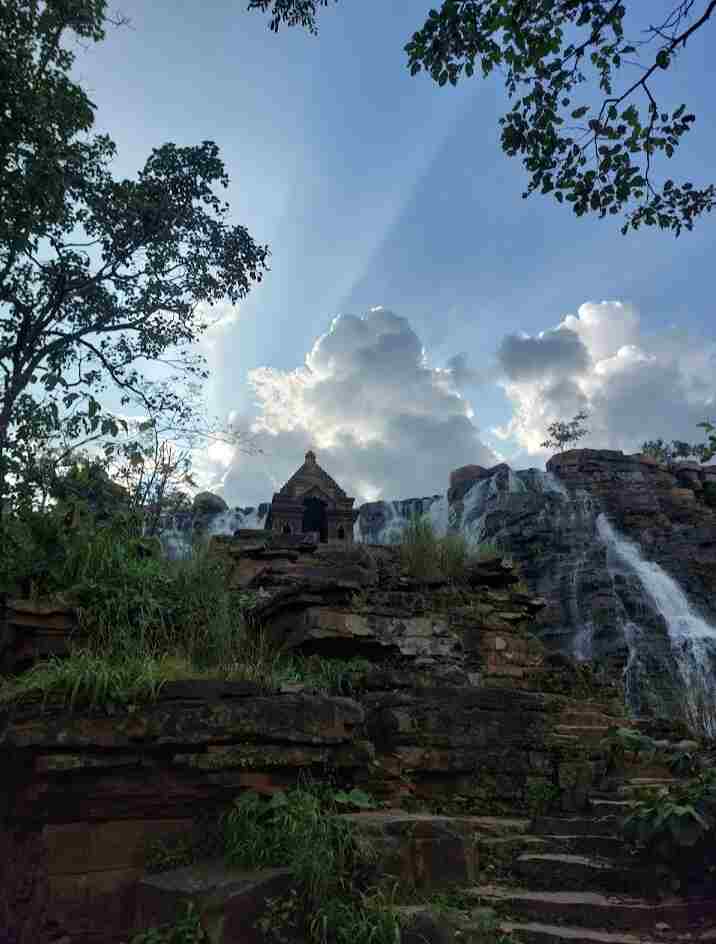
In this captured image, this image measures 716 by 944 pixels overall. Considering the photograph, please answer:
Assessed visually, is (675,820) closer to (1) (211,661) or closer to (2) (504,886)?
(2) (504,886)

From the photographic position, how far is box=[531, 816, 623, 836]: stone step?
5.48m

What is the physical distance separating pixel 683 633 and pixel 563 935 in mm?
16657

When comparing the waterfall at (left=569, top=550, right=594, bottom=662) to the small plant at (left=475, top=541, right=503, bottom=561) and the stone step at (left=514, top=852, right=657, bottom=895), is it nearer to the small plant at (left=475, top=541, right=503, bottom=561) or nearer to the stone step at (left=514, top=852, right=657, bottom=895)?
the small plant at (left=475, top=541, right=503, bottom=561)

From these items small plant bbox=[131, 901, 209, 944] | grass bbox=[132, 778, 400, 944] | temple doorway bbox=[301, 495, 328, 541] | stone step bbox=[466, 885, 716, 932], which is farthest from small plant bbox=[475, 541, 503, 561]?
temple doorway bbox=[301, 495, 328, 541]

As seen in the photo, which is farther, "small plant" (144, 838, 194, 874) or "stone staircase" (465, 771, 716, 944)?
"small plant" (144, 838, 194, 874)

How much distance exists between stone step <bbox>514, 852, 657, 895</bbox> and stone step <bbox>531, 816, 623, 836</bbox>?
444 millimetres

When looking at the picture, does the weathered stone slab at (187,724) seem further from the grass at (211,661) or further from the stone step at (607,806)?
the stone step at (607,806)

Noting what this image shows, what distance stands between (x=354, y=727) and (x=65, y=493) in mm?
5882

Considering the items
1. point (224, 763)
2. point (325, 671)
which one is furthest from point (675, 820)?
point (325, 671)

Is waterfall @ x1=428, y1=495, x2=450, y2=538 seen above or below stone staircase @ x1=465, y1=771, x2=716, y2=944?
above

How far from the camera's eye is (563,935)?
13.1 ft

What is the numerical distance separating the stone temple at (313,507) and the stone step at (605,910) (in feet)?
71.6

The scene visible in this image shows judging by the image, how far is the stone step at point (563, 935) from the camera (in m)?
3.95

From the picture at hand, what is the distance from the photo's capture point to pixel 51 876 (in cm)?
462
